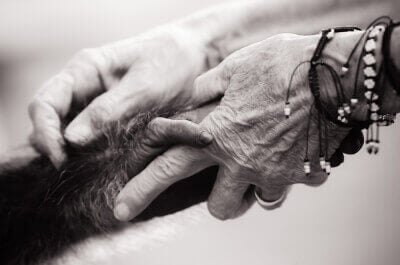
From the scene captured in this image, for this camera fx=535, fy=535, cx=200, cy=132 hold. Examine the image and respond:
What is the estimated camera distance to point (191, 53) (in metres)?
1.05

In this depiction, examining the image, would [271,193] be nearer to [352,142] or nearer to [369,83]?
[352,142]

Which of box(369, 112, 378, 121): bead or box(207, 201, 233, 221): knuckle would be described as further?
box(207, 201, 233, 221): knuckle

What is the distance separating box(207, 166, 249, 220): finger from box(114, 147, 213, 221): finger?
0.04 meters

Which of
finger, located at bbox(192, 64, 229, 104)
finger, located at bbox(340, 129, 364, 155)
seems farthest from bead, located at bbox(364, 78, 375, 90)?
finger, located at bbox(192, 64, 229, 104)

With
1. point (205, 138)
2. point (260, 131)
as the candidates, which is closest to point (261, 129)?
point (260, 131)

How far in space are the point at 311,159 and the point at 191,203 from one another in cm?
31

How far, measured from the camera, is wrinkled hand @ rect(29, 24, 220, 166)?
1037mm

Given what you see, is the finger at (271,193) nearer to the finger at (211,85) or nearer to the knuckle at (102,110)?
the finger at (211,85)

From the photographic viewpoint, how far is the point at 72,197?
1057mm

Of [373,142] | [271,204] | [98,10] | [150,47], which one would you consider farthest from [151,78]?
[373,142]

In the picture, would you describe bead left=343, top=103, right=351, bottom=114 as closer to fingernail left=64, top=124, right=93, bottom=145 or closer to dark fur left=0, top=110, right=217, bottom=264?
dark fur left=0, top=110, right=217, bottom=264

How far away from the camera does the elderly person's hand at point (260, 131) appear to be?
77 cm

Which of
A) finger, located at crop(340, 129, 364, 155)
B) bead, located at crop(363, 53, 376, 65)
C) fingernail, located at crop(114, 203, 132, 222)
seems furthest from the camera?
fingernail, located at crop(114, 203, 132, 222)

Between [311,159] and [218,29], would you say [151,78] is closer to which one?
[218,29]
